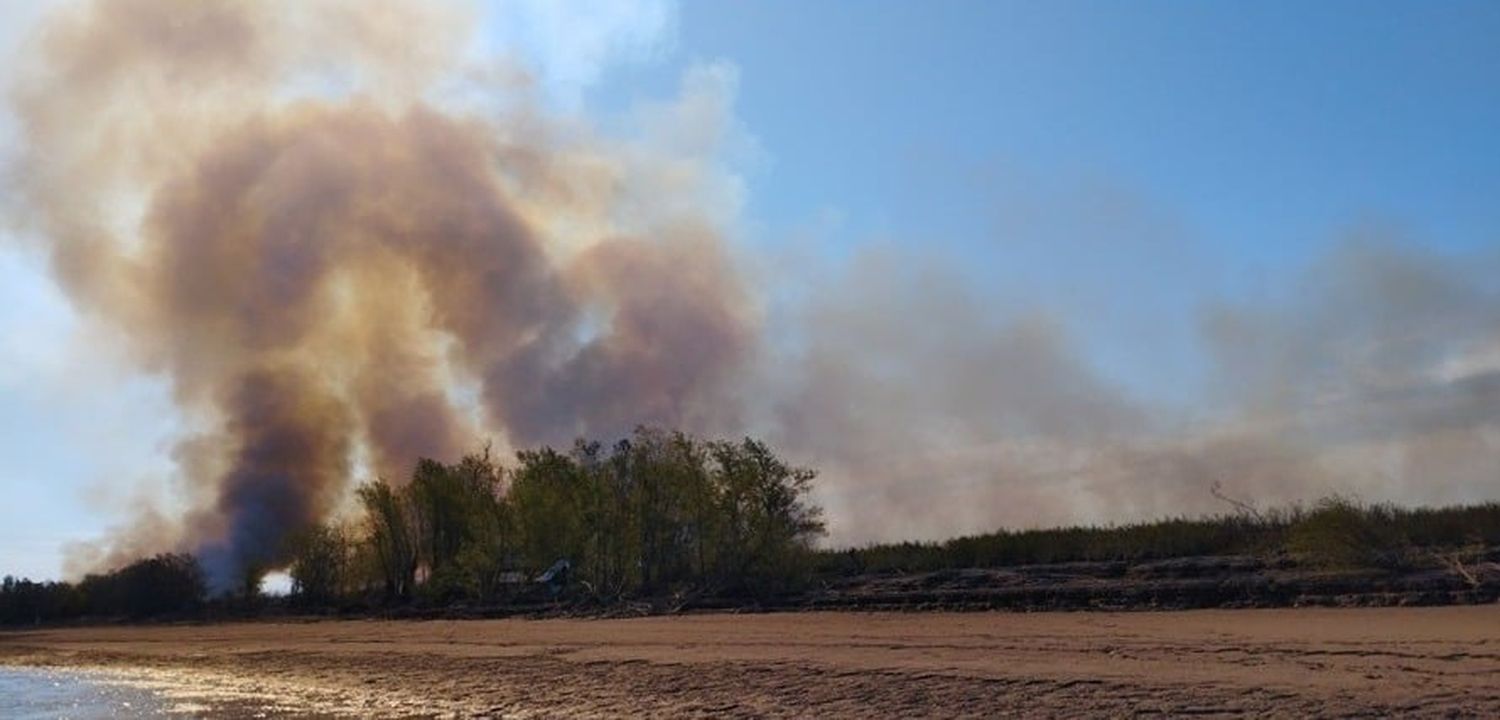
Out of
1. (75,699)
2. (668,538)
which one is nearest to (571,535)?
(668,538)

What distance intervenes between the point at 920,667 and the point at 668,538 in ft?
82.3

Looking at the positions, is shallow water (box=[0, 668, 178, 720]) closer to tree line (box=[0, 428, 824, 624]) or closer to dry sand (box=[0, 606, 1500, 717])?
dry sand (box=[0, 606, 1500, 717])

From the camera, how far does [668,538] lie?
43.8 m

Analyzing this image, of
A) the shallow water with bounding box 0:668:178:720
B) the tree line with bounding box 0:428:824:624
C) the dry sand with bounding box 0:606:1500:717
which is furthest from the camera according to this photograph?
the tree line with bounding box 0:428:824:624

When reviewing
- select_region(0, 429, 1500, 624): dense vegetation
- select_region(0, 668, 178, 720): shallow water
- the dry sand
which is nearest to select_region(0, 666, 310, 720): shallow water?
select_region(0, 668, 178, 720): shallow water

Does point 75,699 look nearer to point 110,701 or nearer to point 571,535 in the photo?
point 110,701

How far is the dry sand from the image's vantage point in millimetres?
14688

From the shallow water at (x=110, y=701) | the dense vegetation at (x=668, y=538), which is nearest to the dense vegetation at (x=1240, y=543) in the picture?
the dense vegetation at (x=668, y=538)

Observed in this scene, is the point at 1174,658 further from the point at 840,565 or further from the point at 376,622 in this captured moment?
the point at 376,622

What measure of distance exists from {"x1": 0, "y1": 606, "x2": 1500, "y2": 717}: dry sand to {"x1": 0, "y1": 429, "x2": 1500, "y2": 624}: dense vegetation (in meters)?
6.75

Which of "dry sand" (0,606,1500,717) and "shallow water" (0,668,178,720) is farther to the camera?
"shallow water" (0,668,178,720)

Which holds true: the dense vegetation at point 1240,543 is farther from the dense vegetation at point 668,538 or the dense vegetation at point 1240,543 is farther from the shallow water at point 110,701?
the shallow water at point 110,701

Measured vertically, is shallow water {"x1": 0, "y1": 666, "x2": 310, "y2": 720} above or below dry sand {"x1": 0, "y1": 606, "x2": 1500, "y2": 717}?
below

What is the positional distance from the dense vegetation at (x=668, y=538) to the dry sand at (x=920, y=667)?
675 centimetres
